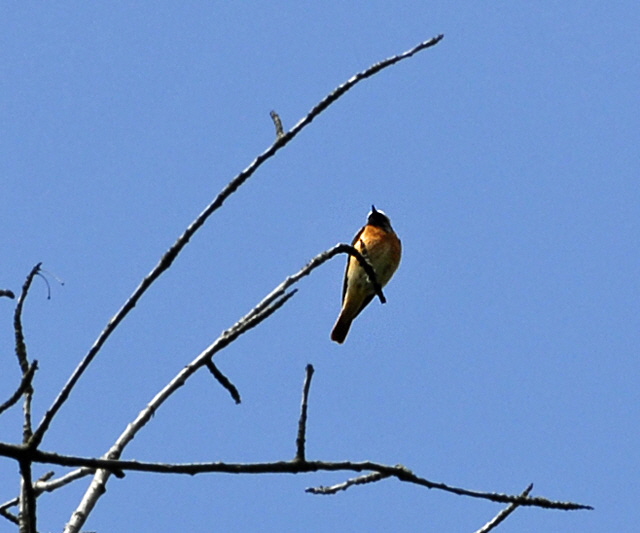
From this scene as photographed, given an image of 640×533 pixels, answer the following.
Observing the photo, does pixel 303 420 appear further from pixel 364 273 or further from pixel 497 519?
pixel 364 273

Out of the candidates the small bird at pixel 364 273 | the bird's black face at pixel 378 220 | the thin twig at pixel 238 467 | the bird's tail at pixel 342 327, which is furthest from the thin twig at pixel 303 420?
the bird's black face at pixel 378 220

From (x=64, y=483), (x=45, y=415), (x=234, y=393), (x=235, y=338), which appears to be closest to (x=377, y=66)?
(x=235, y=338)

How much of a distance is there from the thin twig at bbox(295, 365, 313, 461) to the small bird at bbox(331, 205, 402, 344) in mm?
9203

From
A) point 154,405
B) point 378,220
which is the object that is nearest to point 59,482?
point 154,405

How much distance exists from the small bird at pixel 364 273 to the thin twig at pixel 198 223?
8.95 meters

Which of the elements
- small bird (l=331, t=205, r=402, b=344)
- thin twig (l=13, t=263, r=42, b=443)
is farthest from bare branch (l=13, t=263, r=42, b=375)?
small bird (l=331, t=205, r=402, b=344)

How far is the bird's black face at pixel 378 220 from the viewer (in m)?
13.3

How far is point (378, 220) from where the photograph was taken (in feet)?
44.7

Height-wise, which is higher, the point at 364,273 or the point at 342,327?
the point at 364,273

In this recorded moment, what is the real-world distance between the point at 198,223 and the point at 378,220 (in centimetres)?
1106

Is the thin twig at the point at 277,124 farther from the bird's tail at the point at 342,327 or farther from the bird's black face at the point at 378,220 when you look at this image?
the bird's black face at the point at 378,220

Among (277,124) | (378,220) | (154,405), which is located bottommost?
(154,405)

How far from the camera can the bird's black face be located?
43.6 ft

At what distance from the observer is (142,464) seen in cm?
215
